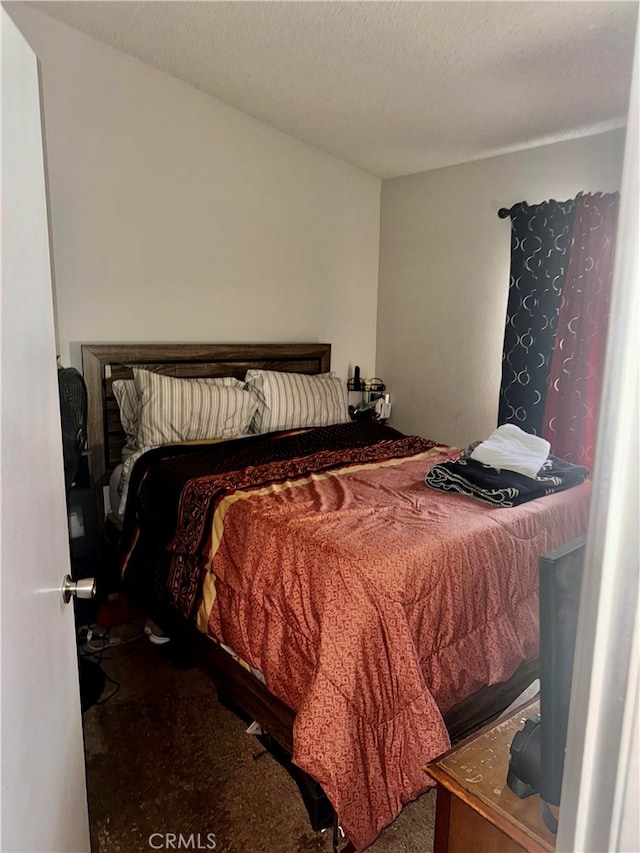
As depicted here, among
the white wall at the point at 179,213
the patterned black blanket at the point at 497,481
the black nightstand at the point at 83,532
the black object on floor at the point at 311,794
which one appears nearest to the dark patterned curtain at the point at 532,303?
the patterned black blanket at the point at 497,481

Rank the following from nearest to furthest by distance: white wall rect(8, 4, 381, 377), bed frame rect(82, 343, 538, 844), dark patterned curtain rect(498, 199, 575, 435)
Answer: bed frame rect(82, 343, 538, 844), white wall rect(8, 4, 381, 377), dark patterned curtain rect(498, 199, 575, 435)

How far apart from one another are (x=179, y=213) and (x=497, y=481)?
2.09 meters

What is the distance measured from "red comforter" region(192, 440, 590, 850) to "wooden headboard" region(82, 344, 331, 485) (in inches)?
42.1

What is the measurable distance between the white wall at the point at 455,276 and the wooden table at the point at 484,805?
2.59 m

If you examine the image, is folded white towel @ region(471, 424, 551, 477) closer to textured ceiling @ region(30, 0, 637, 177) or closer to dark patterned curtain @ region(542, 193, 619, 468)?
dark patterned curtain @ region(542, 193, 619, 468)

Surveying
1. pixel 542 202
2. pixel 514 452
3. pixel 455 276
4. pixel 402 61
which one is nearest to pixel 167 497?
pixel 514 452

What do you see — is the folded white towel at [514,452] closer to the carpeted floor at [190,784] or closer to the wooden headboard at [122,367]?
the carpeted floor at [190,784]

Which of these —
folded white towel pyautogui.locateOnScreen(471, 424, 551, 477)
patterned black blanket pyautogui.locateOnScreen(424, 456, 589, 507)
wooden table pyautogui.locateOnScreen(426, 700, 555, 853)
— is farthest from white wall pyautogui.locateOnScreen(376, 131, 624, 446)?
wooden table pyautogui.locateOnScreen(426, 700, 555, 853)

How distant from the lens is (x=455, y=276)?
3477 mm

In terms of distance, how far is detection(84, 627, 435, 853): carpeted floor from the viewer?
61.1 inches

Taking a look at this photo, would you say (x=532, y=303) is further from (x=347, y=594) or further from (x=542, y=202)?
(x=347, y=594)

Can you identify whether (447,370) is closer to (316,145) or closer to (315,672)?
(316,145)

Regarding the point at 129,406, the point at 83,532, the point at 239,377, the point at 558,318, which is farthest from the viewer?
the point at 239,377

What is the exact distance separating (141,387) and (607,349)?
243 cm
